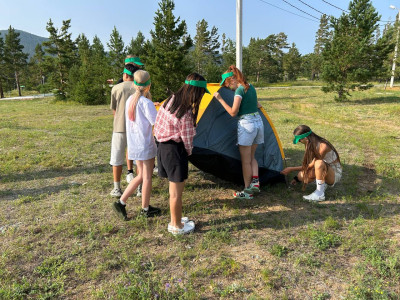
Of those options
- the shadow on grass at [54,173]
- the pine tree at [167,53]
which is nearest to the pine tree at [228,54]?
the pine tree at [167,53]

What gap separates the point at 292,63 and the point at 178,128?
64.0 m

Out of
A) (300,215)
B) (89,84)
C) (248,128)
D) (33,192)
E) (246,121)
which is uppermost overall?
(89,84)

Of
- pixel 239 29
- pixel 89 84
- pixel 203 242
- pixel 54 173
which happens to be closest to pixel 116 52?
pixel 89 84

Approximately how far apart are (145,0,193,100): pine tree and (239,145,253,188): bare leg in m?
16.5

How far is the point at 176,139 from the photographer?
3318mm

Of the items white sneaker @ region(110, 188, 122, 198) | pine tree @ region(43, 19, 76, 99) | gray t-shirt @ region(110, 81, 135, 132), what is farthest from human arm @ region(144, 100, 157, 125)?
pine tree @ region(43, 19, 76, 99)

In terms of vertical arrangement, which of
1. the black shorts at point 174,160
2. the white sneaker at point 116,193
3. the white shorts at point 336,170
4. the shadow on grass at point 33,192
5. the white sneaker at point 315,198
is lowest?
the white sneaker at point 315,198

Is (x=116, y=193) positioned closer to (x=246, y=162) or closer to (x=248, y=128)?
(x=246, y=162)

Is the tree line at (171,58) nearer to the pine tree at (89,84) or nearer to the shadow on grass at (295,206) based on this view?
the pine tree at (89,84)

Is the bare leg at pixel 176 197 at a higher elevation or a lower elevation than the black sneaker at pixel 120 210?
higher

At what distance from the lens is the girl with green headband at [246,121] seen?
4.30 meters

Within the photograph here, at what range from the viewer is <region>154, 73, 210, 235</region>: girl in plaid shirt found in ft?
10.8

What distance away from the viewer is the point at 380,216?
408 cm

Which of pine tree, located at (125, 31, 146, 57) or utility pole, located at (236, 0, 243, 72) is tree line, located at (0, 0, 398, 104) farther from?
utility pole, located at (236, 0, 243, 72)
